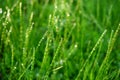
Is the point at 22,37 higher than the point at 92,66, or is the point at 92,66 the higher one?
the point at 22,37

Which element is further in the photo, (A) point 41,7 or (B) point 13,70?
(A) point 41,7

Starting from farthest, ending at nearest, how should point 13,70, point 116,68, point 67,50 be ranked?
point 67,50 → point 116,68 → point 13,70

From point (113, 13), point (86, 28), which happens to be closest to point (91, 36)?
point (86, 28)

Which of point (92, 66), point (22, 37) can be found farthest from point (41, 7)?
point (92, 66)

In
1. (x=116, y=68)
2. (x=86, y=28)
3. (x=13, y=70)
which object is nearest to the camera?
(x=13, y=70)

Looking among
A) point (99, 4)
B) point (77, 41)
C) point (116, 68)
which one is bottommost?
point (116, 68)

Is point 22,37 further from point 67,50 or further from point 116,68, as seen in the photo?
point 116,68

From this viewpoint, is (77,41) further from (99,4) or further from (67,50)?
(99,4)
